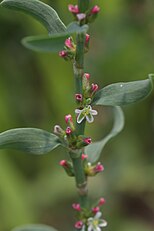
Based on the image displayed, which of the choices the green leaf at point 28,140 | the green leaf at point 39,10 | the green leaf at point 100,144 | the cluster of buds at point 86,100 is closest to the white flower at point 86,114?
the cluster of buds at point 86,100

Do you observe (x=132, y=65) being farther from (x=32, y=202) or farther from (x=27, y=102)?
(x=32, y=202)

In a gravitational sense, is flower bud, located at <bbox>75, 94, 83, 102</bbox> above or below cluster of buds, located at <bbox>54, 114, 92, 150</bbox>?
above

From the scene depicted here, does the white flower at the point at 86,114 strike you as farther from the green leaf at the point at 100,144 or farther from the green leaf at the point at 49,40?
the green leaf at the point at 100,144

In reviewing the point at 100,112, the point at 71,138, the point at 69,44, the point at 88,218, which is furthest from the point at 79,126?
the point at 100,112

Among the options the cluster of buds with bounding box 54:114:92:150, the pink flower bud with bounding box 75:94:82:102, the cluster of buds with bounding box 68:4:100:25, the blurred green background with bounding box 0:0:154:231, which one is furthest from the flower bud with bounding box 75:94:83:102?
the blurred green background with bounding box 0:0:154:231

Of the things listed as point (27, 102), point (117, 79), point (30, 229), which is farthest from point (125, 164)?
point (30, 229)

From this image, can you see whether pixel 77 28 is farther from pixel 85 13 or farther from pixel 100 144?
pixel 100 144

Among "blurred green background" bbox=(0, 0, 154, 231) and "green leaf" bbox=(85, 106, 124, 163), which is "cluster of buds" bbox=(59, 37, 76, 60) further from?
"blurred green background" bbox=(0, 0, 154, 231)
